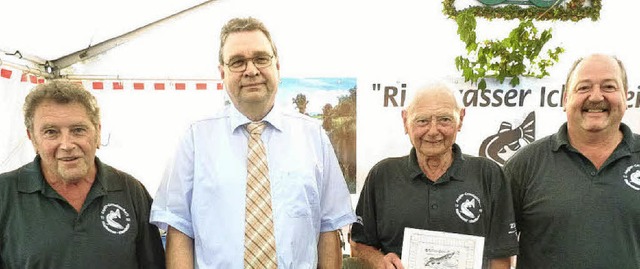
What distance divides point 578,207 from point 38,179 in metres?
2.50

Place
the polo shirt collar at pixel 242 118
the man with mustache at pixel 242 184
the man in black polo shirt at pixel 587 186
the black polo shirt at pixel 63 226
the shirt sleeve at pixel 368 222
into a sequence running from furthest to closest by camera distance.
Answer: the shirt sleeve at pixel 368 222
the man in black polo shirt at pixel 587 186
the polo shirt collar at pixel 242 118
the man with mustache at pixel 242 184
the black polo shirt at pixel 63 226

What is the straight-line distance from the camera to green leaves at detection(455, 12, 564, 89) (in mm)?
3980

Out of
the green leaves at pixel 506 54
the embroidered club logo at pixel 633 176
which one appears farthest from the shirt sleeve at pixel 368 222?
the green leaves at pixel 506 54

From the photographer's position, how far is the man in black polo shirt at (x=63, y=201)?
199cm

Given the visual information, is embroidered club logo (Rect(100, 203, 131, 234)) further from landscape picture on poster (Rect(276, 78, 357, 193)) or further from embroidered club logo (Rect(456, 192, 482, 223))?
landscape picture on poster (Rect(276, 78, 357, 193))

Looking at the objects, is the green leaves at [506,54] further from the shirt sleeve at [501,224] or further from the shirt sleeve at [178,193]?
the shirt sleeve at [178,193]

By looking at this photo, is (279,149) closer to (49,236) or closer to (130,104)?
(49,236)

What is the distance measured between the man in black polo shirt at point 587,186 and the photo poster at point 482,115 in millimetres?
1525

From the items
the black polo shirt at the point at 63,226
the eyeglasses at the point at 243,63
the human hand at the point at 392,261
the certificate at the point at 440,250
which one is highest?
the eyeglasses at the point at 243,63

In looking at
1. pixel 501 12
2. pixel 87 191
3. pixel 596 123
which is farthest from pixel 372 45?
pixel 87 191

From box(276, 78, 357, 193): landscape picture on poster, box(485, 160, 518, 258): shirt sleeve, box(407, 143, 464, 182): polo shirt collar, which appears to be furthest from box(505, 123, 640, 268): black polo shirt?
box(276, 78, 357, 193): landscape picture on poster

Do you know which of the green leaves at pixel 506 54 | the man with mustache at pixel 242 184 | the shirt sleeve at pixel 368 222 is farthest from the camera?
the green leaves at pixel 506 54

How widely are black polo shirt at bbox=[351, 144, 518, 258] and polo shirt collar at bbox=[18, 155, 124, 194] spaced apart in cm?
125

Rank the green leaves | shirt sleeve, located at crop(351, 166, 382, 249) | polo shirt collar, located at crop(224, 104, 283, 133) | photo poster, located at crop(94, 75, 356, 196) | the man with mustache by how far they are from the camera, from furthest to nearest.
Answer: photo poster, located at crop(94, 75, 356, 196) → the green leaves → shirt sleeve, located at crop(351, 166, 382, 249) → polo shirt collar, located at crop(224, 104, 283, 133) → the man with mustache
